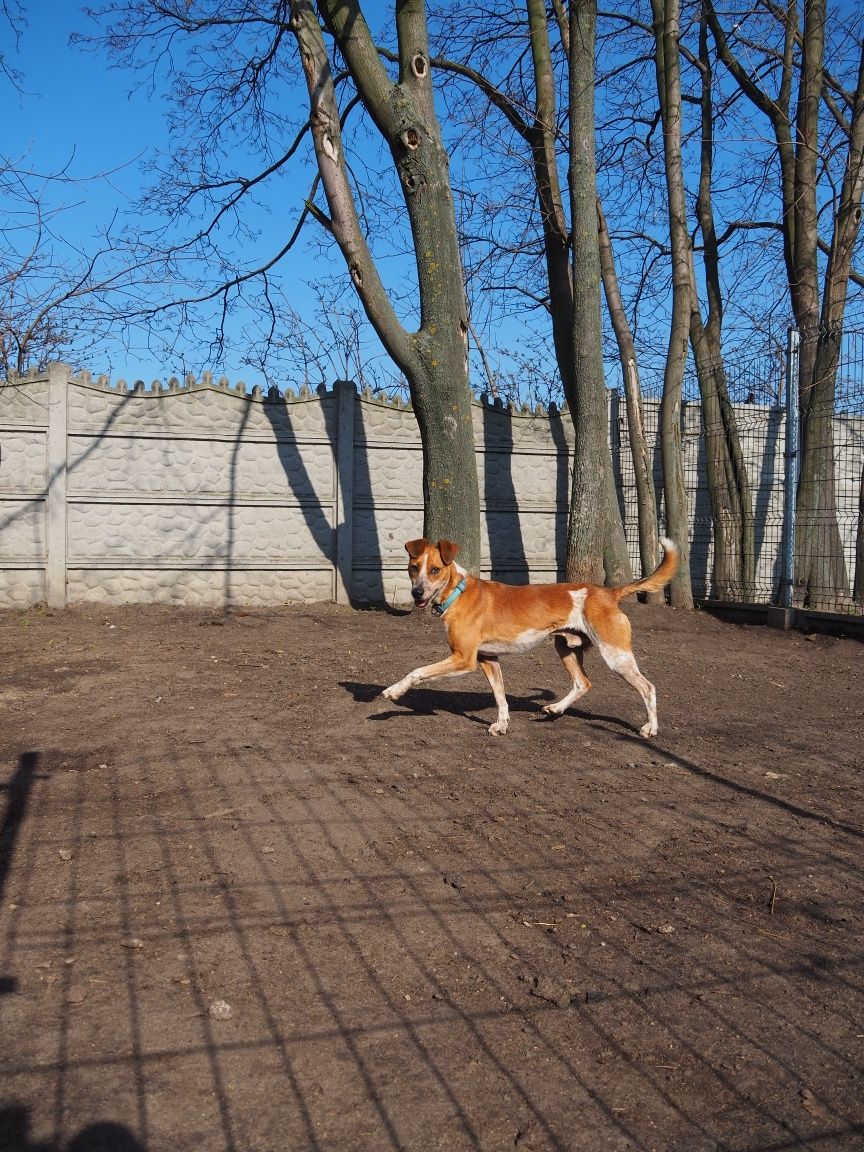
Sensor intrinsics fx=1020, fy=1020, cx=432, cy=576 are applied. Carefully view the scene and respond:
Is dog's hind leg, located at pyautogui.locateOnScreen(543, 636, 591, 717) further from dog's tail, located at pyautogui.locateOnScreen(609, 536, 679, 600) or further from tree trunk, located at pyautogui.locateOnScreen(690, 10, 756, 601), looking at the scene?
tree trunk, located at pyautogui.locateOnScreen(690, 10, 756, 601)

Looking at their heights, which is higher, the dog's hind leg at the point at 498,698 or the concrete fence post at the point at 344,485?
the concrete fence post at the point at 344,485

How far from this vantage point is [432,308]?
1061cm

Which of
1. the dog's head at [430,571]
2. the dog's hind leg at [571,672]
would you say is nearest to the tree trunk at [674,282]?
the dog's hind leg at [571,672]

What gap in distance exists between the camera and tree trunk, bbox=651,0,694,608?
1264 cm

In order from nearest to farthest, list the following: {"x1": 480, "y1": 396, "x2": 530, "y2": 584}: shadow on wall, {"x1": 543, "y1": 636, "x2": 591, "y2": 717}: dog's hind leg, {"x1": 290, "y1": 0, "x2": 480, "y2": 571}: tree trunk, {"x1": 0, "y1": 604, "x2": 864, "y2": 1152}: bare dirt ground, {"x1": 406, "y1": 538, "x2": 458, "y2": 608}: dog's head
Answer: {"x1": 0, "y1": 604, "x2": 864, "y2": 1152}: bare dirt ground
{"x1": 406, "y1": 538, "x2": 458, "y2": 608}: dog's head
{"x1": 543, "y1": 636, "x2": 591, "y2": 717}: dog's hind leg
{"x1": 290, "y1": 0, "x2": 480, "y2": 571}: tree trunk
{"x1": 480, "y1": 396, "x2": 530, "y2": 584}: shadow on wall

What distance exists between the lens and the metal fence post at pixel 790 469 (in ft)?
38.1

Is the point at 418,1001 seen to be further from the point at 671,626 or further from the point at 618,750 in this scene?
the point at 671,626

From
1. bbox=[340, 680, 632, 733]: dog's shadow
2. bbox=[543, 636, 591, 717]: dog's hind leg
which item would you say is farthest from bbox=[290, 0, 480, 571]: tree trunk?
bbox=[543, 636, 591, 717]: dog's hind leg

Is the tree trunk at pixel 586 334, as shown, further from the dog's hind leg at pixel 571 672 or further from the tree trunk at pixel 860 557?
the dog's hind leg at pixel 571 672

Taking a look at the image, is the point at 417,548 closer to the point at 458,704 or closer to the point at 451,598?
the point at 451,598

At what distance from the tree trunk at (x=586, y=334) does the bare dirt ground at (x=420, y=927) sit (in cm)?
432

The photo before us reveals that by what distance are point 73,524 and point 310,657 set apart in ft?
13.1

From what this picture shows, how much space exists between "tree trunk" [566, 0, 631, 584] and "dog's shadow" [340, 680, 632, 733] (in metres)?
3.60

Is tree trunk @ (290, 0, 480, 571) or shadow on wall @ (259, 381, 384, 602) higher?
tree trunk @ (290, 0, 480, 571)
